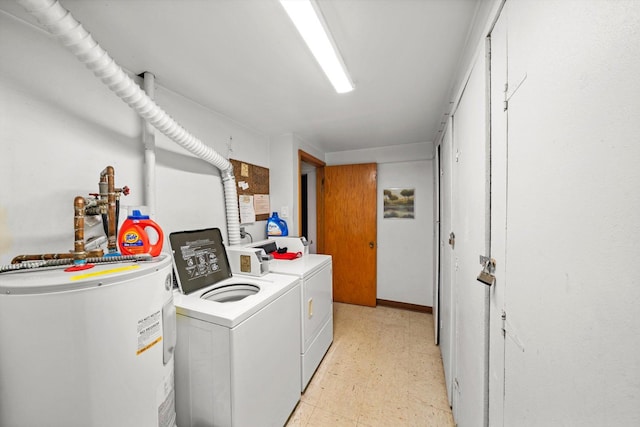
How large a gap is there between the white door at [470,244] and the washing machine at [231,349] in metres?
1.09

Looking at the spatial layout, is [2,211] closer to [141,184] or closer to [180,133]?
[141,184]

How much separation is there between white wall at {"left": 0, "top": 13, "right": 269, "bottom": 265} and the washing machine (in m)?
0.55

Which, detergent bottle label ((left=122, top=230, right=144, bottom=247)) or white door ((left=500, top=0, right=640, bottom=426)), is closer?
white door ((left=500, top=0, right=640, bottom=426))

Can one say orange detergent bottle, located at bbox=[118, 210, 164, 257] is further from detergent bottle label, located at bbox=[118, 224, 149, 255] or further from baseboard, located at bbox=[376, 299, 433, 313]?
baseboard, located at bbox=[376, 299, 433, 313]

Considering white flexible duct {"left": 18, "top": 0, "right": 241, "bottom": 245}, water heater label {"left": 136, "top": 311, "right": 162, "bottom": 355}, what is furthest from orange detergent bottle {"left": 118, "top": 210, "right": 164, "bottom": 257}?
white flexible duct {"left": 18, "top": 0, "right": 241, "bottom": 245}

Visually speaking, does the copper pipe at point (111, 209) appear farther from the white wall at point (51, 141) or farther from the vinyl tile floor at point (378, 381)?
the vinyl tile floor at point (378, 381)

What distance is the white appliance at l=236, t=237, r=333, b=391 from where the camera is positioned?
6.01 ft

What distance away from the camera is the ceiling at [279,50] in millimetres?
1028

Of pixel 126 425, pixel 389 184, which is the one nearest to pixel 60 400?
pixel 126 425

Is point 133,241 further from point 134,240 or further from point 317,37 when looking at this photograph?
point 317,37

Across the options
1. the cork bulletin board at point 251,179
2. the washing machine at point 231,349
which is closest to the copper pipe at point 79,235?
the washing machine at point 231,349

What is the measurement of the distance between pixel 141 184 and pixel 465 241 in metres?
2.11

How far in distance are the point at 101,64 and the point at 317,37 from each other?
3.30ft

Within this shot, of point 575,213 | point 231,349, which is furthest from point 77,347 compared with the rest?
point 575,213
